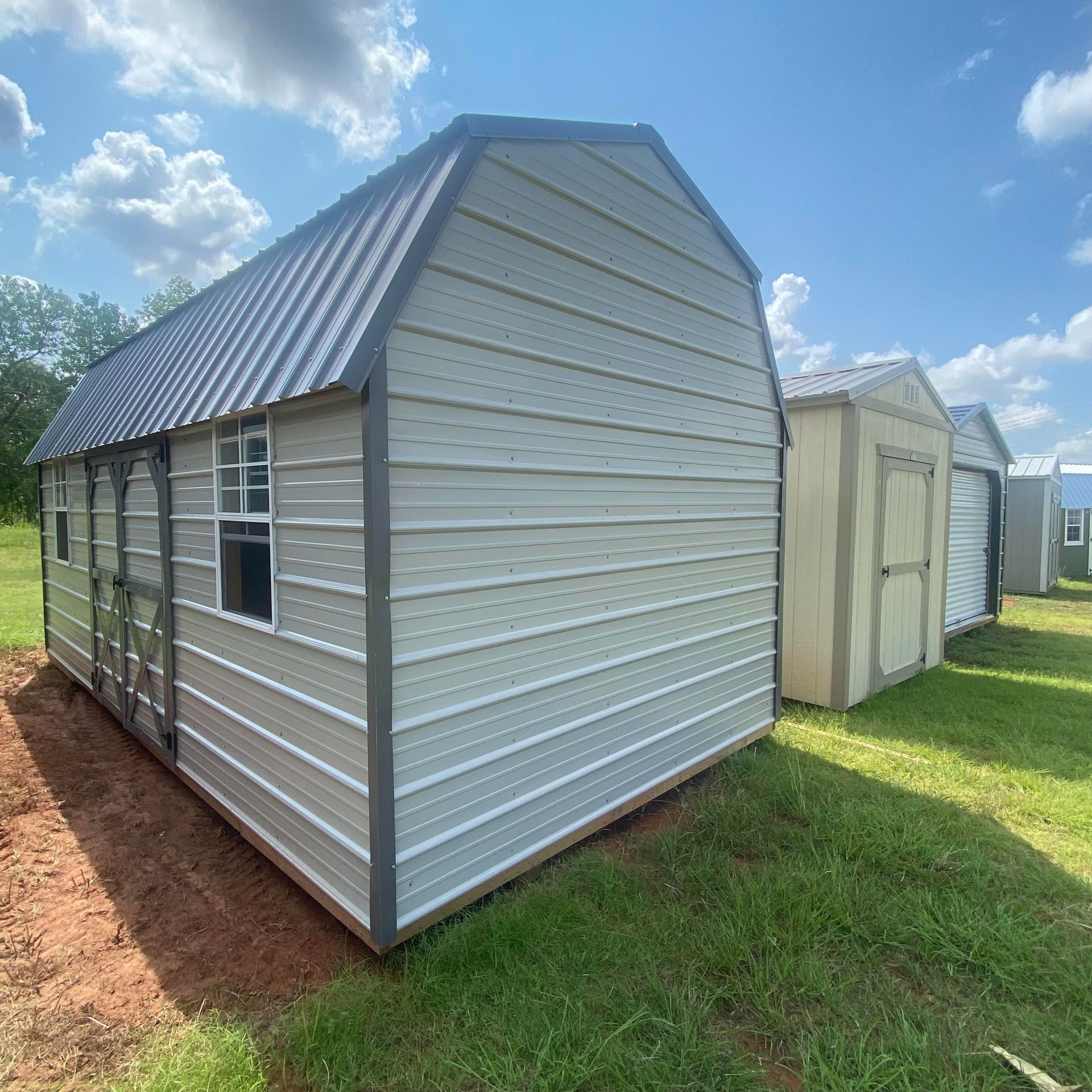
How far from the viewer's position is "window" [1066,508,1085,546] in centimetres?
1853

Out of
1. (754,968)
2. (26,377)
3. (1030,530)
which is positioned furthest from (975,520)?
(26,377)

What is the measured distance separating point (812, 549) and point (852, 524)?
1.42ft

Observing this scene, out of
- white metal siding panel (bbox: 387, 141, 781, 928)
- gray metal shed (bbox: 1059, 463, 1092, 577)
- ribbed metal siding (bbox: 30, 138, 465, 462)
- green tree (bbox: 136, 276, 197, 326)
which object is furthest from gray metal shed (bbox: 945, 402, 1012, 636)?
green tree (bbox: 136, 276, 197, 326)

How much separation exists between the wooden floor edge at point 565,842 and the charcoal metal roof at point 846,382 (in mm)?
3140

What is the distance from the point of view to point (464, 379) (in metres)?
2.53

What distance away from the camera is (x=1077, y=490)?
62.3 ft

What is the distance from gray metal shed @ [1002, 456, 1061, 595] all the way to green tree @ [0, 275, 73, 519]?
81.7ft

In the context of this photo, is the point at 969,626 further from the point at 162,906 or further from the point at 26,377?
the point at 26,377

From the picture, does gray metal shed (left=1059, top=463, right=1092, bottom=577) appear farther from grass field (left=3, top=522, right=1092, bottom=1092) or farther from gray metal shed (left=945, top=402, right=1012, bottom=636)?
grass field (left=3, top=522, right=1092, bottom=1092)

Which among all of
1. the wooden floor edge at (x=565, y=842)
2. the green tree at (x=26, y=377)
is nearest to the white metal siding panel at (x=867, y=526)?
the wooden floor edge at (x=565, y=842)

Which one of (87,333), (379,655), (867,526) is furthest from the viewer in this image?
(87,333)

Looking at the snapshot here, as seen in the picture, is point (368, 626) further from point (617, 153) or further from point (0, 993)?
point (617, 153)

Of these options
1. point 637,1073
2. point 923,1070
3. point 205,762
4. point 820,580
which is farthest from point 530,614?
point 820,580

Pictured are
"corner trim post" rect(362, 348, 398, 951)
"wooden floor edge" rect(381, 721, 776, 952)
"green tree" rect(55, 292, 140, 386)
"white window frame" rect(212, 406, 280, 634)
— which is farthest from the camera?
"green tree" rect(55, 292, 140, 386)
